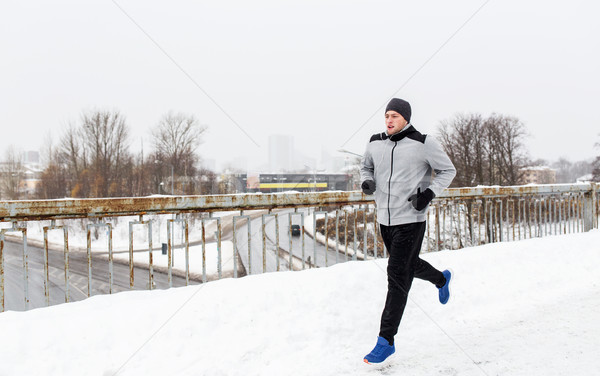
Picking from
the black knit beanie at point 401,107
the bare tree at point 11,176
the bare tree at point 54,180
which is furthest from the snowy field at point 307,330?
the bare tree at point 11,176

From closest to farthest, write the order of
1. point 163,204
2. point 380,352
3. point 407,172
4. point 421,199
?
point 380,352 < point 421,199 < point 407,172 < point 163,204

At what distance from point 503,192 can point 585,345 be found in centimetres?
337

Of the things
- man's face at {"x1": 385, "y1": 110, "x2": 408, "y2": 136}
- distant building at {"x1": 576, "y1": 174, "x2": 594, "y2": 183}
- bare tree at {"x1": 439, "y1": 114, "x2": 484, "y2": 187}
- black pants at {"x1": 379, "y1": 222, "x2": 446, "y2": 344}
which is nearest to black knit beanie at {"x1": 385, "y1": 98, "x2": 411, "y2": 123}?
man's face at {"x1": 385, "y1": 110, "x2": 408, "y2": 136}

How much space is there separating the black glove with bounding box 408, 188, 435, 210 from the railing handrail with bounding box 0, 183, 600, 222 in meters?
1.59

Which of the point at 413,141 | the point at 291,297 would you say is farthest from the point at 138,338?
the point at 413,141

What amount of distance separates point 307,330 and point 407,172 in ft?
4.74

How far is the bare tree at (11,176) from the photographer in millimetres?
64000

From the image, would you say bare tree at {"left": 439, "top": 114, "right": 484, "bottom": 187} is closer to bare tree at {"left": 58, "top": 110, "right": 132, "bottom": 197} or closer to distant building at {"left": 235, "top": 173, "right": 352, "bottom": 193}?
distant building at {"left": 235, "top": 173, "right": 352, "bottom": 193}

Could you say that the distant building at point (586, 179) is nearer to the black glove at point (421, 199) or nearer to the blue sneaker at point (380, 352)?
the black glove at point (421, 199)

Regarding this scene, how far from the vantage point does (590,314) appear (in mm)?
3271

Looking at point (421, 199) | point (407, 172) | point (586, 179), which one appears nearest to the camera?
point (421, 199)

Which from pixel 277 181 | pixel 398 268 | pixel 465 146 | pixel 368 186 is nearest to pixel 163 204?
pixel 368 186

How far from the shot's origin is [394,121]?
2.93 meters

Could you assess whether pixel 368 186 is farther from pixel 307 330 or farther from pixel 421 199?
pixel 307 330
